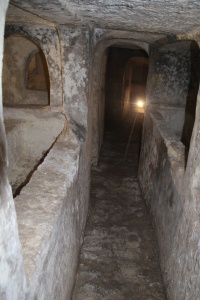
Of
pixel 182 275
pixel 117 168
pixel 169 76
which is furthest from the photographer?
pixel 117 168

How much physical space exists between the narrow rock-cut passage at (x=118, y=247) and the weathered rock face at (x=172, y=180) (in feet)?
0.77

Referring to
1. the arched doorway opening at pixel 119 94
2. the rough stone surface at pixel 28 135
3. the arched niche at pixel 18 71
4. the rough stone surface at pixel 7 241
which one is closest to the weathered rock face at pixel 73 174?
the rough stone surface at pixel 7 241

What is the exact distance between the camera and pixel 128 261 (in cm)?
375

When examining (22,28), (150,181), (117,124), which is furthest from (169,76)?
(117,124)

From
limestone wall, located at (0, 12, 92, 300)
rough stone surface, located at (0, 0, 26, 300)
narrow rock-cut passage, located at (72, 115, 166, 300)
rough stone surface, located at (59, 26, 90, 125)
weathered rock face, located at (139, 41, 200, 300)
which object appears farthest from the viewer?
rough stone surface, located at (59, 26, 90, 125)

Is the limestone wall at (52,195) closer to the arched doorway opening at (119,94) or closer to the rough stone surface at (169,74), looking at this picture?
the rough stone surface at (169,74)

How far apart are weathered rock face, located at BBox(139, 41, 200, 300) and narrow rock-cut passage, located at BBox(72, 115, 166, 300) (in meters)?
0.23

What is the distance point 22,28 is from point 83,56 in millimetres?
1144

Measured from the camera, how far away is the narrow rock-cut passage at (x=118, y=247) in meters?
3.29

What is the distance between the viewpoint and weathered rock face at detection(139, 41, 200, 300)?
103 inches

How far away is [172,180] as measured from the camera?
11.6ft

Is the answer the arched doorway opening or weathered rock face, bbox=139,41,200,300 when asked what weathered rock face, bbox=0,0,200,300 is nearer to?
weathered rock face, bbox=139,41,200,300

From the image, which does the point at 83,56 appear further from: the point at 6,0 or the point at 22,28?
the point at 6,0

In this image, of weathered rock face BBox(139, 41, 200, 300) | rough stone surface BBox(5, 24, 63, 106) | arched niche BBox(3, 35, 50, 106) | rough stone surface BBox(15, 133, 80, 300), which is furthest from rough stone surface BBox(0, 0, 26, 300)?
arched niche BBox(3, 35, 50, 106)
